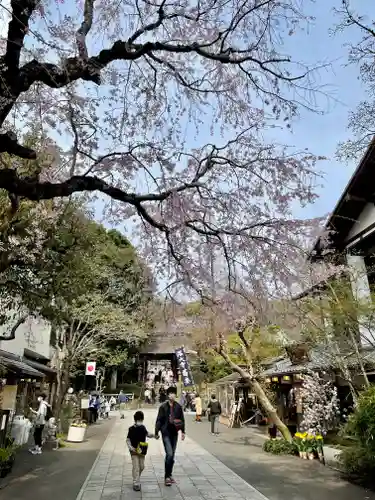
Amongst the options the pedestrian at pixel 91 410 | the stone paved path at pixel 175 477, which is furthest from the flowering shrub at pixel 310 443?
the pedestrian at pixel 91 410

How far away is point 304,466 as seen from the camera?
11.2 metres

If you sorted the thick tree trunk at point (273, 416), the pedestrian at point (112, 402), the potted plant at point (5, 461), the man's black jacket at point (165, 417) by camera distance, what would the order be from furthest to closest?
the pedestrian at point (112, 402) < the thick tree trunk at point (273, 416) < the potted plant at point (5, 461) < the man's black jacket at point (165, 417)

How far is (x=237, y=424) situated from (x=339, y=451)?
13178 millimetres

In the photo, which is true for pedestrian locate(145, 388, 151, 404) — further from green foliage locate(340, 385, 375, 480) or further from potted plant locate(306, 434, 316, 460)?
green foliage locate(340, 385, 375, 480)

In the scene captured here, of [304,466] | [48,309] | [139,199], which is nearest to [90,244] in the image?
[48,309]

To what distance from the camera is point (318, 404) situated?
39.3 ft

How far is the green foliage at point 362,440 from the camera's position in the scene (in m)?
8.16

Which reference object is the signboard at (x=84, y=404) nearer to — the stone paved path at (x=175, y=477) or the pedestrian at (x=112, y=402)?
the stone paved path at (x=175, y=477)

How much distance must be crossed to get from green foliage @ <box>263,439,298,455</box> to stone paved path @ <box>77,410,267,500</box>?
1.75 meters

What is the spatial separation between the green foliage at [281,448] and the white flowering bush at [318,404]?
1.22 metres

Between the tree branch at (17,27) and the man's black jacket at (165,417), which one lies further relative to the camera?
the man's black jacket at (165,417)

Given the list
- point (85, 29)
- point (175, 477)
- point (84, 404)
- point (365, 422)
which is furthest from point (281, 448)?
point (84, 404)

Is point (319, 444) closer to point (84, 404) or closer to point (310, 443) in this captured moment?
point (310, 443)

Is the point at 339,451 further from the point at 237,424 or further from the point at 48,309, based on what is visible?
the point at 237,424
